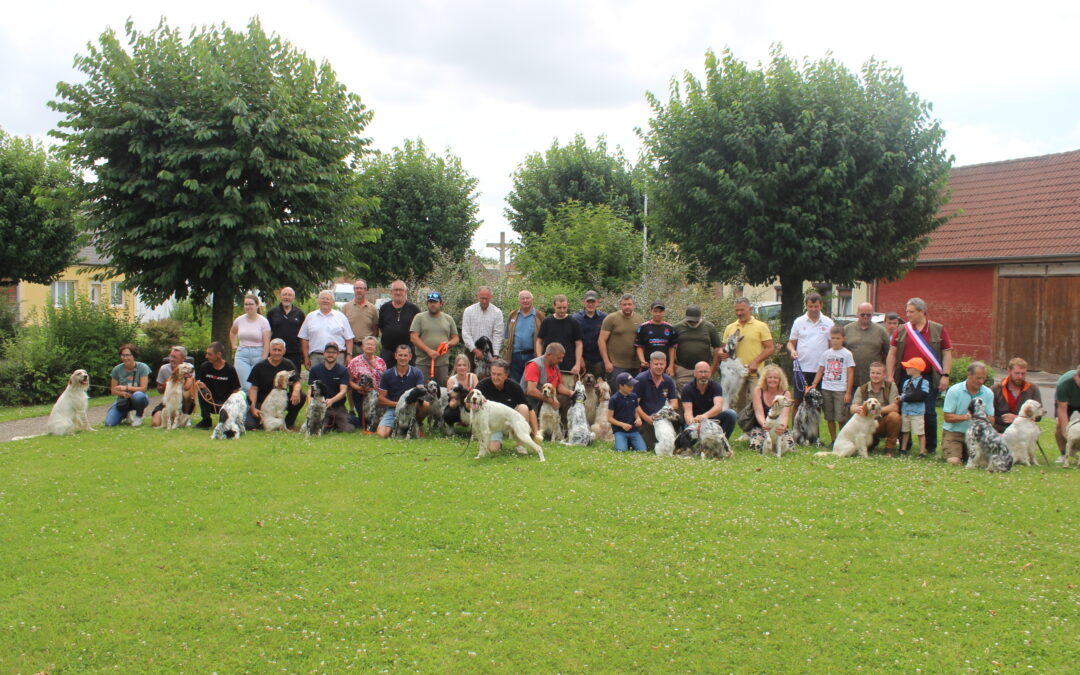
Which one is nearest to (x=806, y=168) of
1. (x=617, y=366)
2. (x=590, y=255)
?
(x=590, y=255)

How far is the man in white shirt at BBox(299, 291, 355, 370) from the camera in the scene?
36.4 ft

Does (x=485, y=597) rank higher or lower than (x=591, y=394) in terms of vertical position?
lower

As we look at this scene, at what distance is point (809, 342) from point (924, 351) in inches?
53.5

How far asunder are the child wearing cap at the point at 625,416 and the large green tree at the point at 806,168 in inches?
310

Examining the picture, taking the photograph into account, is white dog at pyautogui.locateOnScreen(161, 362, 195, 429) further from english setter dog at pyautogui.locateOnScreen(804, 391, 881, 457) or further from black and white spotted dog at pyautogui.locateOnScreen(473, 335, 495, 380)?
english setter dog at pyautogui.locateOnScreen(804, 391, 881, 457)

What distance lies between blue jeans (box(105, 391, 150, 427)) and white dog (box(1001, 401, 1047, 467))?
10.9 metres

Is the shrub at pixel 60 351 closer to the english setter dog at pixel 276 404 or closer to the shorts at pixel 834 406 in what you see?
the english setter dog at pixel 276 404

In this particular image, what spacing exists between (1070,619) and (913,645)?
3.73ft

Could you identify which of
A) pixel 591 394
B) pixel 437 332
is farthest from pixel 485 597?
pixel 437 332

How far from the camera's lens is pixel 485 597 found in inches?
206

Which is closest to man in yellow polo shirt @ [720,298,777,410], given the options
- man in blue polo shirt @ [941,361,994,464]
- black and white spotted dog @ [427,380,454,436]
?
man in blue polo shirt @ [941,361,994,464]

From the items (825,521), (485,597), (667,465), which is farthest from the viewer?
(667,465)

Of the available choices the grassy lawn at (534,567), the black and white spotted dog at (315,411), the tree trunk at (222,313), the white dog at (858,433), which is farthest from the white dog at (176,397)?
the white dog at (858,433)

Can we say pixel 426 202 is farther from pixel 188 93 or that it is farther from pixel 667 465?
pixel 667 465
